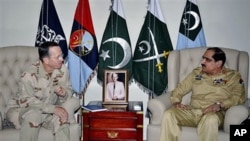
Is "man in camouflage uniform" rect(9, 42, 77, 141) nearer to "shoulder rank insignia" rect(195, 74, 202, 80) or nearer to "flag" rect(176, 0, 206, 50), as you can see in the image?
"shoulder rank insignia" rect(195, 74, 202, 80)

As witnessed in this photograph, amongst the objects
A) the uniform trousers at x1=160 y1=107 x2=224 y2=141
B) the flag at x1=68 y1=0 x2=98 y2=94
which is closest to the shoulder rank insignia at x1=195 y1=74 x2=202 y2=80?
the uniform trousers at x1=160 y1=107 x2=224 y2=141

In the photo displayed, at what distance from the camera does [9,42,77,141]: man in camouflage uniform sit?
3.37m

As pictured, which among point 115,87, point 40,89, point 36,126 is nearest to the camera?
point 36,126

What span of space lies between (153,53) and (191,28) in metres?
0.55

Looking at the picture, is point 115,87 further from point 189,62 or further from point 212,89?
point 212,89

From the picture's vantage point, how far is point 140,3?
4.71 metres

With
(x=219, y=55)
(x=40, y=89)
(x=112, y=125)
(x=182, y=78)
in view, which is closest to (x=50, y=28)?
(x=40, y=89)

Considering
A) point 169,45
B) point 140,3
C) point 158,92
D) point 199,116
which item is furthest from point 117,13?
point 199,116

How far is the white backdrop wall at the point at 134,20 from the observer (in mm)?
4668

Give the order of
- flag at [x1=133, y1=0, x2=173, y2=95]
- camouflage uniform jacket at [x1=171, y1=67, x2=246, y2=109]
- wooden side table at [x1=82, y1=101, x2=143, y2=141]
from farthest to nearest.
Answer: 1. flag at [x1=133, y1=0, x2=173, y2=95]
2. wooden side table at [x1=82, y1=101, x2=143, y2=141]
3. camouflage uniform jacket at [x1=171, y1=67, x2=246, y2=109]

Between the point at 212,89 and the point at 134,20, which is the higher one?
the point at 134,20

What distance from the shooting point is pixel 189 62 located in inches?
167

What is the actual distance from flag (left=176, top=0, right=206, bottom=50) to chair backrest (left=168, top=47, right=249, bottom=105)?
1.04ft

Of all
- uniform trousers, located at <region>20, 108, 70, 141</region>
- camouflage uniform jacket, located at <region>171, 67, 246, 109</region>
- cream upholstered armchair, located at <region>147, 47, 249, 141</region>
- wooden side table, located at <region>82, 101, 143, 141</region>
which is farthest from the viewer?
wooden side table, located at <region>82, 101, 143, 141</region>
